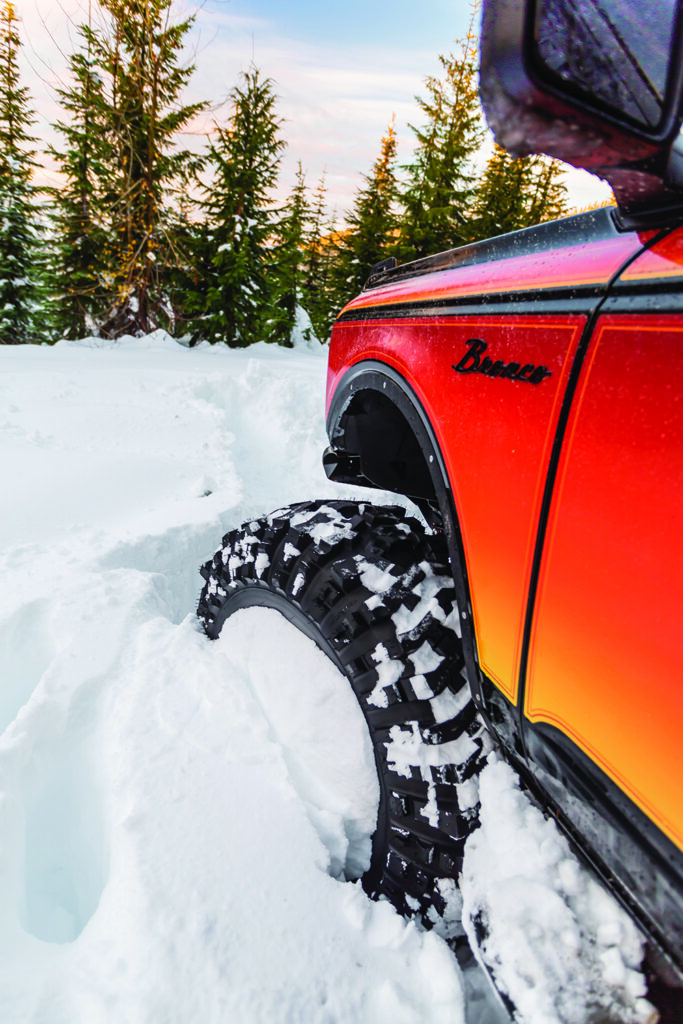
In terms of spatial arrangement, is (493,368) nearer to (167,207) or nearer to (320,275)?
(167,207)

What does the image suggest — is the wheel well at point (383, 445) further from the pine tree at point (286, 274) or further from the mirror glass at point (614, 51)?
the pine tree at point (286, 274)

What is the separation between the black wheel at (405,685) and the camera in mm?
1328

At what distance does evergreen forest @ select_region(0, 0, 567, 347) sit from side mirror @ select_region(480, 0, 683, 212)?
47.9 feet

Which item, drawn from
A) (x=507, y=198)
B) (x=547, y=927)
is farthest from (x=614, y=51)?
(x=507, y=198)

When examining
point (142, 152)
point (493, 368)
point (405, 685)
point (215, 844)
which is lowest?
point (215, 844)

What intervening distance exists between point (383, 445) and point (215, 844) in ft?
4.82

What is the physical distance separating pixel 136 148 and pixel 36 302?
7.74m

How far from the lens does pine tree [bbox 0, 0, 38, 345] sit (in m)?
18.3

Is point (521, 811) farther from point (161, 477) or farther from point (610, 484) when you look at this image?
point (161, 477)

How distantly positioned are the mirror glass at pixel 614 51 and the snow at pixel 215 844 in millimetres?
1090

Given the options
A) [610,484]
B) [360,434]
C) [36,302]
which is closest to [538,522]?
[610,484]

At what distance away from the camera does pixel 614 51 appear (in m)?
0.61

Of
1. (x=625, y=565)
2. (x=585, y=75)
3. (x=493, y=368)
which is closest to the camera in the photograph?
(x=585, y=75)

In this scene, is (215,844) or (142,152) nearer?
(215,844)
